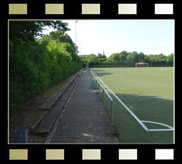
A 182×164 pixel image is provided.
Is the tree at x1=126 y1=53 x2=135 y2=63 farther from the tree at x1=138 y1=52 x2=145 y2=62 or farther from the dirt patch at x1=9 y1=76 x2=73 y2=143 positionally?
the dirt patch at x1=9 y1=76 x2=73 y2=143

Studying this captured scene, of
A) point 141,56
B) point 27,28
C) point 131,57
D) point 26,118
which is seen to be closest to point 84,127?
point 26,118

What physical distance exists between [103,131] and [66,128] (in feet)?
3.66

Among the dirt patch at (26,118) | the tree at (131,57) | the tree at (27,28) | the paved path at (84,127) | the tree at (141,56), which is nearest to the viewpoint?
the paved path at (84,127)

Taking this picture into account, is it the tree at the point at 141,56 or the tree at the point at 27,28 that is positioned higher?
the tree at the point at 141,56

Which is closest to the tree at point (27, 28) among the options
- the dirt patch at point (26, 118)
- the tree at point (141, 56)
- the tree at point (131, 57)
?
the dirt patch at point (26, 118)

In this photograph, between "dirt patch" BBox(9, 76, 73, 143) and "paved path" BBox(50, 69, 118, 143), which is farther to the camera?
"dirt patch" BBox(9, 76, 73, 143)

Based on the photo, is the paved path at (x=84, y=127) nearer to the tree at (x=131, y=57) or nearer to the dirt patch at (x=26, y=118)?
the dirt patch at (x=26, y=118)

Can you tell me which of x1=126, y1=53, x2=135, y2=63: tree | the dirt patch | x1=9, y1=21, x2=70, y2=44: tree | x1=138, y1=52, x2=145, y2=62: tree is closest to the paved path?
the dirt patch

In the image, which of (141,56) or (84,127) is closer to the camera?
(84,127)

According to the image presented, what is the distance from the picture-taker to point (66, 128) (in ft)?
18.2

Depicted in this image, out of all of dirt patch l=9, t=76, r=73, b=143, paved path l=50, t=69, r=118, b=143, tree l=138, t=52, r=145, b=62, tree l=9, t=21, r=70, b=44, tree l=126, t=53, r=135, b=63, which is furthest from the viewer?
tree l=138, t=52, r=145, b=62

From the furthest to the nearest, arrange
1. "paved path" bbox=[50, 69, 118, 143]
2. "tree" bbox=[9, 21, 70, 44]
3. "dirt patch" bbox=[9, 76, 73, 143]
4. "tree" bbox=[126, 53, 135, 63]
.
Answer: "tree" bbox=[126, 53, 135, 63], "tree" bbox=[9, 21, 70, 44], "dirt patch" bbox=[9, 76, 73, 143], "paved path" bbox=[50, 69, 118, 143]

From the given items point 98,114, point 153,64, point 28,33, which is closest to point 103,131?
point 98,114

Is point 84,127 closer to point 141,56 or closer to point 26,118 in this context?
point 26,118
